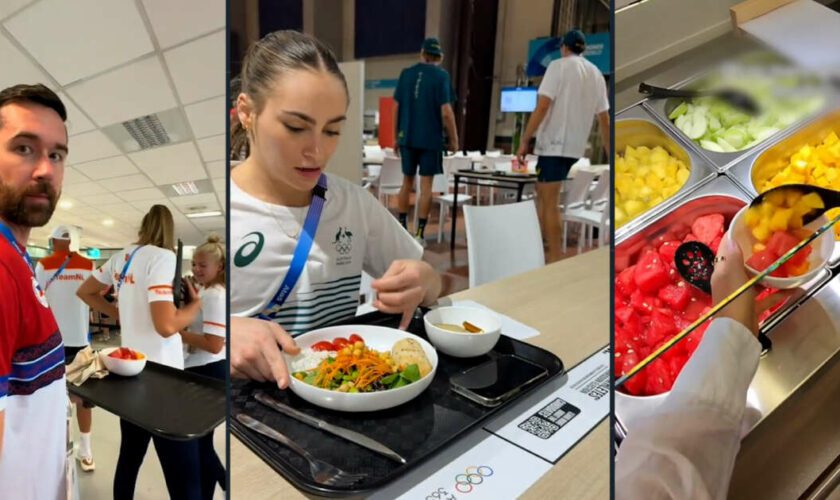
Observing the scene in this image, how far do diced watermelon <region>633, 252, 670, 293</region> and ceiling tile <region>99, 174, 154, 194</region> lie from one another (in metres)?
0.41

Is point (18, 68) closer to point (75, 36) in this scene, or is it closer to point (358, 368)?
point (75, 36)

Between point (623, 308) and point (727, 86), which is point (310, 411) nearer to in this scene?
point (623, 308)

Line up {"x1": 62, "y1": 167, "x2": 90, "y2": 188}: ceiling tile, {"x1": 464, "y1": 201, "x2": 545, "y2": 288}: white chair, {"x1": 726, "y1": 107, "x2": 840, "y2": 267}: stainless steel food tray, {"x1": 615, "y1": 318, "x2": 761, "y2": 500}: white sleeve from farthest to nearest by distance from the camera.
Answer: {"x1": 464, "y1": 201, "x2": 545, "y2": 288}: white chair, {"x1": 726, "y1": 107, "x2": 840, "y2": 267}: stainless steel food tray, {"x1": 62, "y1": 167, "x2": 90, "y2": 188}: ceiling tile, {"x1": 615, "y1": 318, "x2": 761, "y2": 500}: white sleeve

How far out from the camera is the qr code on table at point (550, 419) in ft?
1.69

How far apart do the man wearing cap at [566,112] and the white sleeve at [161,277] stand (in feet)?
1.16

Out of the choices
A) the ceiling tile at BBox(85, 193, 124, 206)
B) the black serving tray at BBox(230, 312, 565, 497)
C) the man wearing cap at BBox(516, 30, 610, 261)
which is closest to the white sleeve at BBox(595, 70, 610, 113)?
the man wearing cap at BBox(516, 30, 610, 261)

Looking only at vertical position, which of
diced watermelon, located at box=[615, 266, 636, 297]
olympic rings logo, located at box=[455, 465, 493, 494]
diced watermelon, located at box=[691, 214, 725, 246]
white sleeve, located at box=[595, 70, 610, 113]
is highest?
white sleeve, located at box=[595, 70, 610, 113]

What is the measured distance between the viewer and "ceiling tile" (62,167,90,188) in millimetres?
416

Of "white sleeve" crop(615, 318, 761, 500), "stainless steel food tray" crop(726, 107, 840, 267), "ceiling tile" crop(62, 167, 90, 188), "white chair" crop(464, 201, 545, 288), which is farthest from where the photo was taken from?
"white chair" crop(464, 201, 545, 288)

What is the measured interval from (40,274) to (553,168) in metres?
0.52

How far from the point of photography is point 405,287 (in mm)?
630

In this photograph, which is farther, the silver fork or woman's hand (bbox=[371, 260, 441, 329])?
woman's hand (bbox=[371, 260, 441, 329])

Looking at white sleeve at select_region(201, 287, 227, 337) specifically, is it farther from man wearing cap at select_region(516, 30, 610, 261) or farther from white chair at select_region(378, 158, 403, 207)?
man wearing cap at select_region(516, 30, 610, 261)

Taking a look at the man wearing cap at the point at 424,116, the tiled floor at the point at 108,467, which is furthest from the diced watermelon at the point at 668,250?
the tiled floor at the point at 108,467
